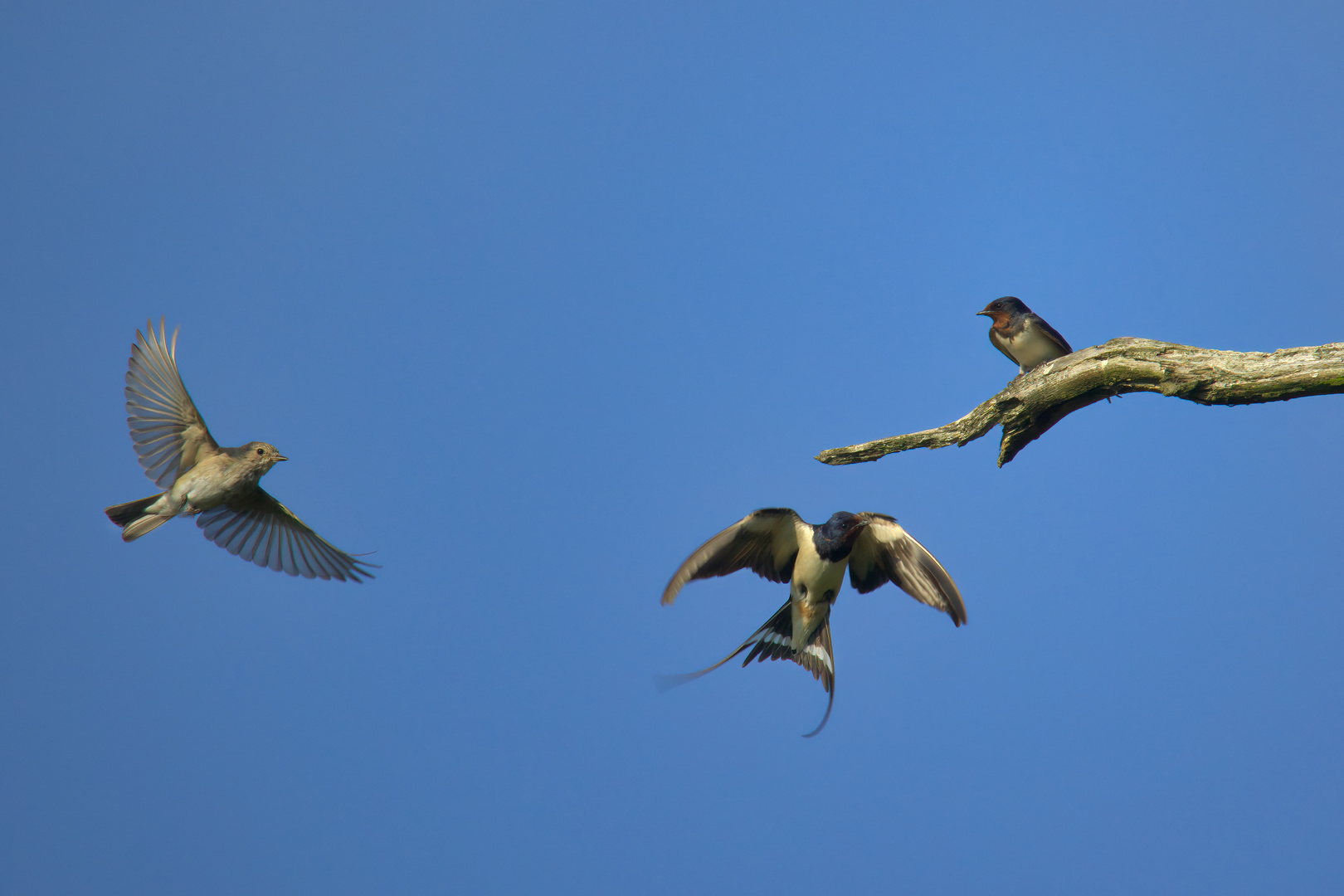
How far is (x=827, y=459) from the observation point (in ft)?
17.0

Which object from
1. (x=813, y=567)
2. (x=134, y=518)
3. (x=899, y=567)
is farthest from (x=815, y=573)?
(x=134, y=518)

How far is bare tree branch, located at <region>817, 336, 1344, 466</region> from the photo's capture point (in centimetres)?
437

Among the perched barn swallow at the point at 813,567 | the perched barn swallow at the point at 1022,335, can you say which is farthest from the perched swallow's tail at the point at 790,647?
the perched barn swallow at the point at 1022,335

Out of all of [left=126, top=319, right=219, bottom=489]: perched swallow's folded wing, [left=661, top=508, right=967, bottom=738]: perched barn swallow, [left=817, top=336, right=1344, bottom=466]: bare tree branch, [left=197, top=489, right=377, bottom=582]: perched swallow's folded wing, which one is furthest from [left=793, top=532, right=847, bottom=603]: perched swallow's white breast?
[left=126, top=319, right=219, bottom=489]: perched swallow's folded wing

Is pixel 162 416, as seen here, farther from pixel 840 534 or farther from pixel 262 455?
pixel 840 534

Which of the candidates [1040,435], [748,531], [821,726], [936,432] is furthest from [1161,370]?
[821,726]

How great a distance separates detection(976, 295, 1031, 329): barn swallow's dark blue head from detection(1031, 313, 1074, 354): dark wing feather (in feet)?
0.46

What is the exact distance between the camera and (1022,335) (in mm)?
6637

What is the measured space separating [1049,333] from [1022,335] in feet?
0.66

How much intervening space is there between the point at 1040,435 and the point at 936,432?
0.81 m

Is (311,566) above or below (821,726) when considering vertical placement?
above

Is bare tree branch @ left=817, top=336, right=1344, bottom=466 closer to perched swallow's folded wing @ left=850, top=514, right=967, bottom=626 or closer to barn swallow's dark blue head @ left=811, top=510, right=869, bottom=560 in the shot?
barn swallow's dark blue head @ left=811, top=510, right=869, bottom=560

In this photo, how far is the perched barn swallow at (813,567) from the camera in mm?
5336

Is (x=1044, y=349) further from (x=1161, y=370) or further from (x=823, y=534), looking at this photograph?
(x=823, y=534)
